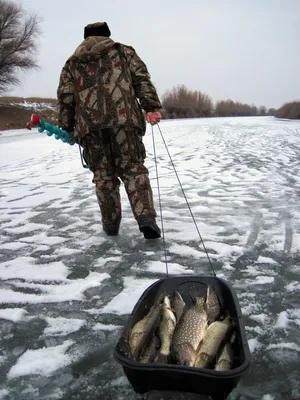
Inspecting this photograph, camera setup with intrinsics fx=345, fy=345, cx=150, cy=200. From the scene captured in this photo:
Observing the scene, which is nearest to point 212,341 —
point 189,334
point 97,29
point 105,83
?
point 189,334

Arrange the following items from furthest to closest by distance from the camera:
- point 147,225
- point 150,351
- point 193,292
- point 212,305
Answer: point 147,225, point 193,292, point 212,305, point 150,351

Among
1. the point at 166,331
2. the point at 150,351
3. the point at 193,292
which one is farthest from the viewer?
the point at 193,292

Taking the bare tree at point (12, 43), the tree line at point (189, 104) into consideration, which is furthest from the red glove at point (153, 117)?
the tree line at point (189, 104)

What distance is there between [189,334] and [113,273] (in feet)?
3.52

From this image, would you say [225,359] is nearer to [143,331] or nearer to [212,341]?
[212,341]

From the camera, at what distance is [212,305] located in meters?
1.81

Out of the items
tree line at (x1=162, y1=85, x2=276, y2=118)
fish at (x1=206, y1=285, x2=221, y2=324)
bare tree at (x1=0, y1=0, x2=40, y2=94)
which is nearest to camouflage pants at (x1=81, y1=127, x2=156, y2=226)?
fish at (x1=206, y1=285, x2=221, y2=324)

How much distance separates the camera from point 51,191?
16.7ft

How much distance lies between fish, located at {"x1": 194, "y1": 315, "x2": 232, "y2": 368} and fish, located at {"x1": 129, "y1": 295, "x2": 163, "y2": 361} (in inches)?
8.9

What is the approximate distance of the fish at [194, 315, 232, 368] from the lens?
1.38 m

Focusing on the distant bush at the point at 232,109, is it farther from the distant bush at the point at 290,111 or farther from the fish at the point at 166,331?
the fish at the point at 166,331

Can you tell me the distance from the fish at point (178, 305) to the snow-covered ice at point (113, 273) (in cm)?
32

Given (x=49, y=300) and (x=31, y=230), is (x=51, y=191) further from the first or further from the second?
(x=49, y=300)

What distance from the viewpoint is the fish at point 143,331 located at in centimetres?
144
